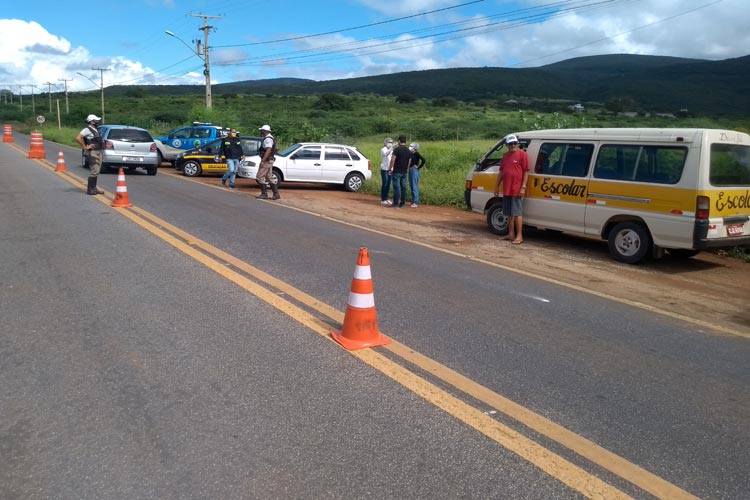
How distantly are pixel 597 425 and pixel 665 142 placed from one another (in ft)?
21.5

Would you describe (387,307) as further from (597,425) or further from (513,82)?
(513,82)

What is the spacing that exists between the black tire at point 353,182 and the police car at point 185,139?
811 cm

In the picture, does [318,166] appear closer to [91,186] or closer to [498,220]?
[91,186]

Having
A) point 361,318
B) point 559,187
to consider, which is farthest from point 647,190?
point 361,318

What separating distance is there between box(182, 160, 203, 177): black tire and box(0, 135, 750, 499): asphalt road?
604 inches

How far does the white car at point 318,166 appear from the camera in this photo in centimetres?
1997

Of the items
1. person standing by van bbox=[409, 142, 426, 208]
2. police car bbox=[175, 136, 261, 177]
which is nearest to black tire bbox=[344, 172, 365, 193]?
person standing by van bbox=[409, 142, 426, 208]

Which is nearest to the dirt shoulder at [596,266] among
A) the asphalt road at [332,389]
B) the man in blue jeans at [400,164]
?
the asphalt road at [332,389]

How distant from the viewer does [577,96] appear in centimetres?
11044

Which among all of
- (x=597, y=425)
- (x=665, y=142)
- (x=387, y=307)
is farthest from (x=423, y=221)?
(x=597, y=425)

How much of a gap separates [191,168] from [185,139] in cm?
420

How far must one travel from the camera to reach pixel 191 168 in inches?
908

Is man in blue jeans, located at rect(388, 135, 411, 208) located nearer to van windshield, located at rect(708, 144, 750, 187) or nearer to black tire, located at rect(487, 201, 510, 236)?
black tire, located at rect(487, 201, 510, 236)

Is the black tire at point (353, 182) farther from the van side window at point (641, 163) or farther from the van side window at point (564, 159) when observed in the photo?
the van side window at point (641, 163)
